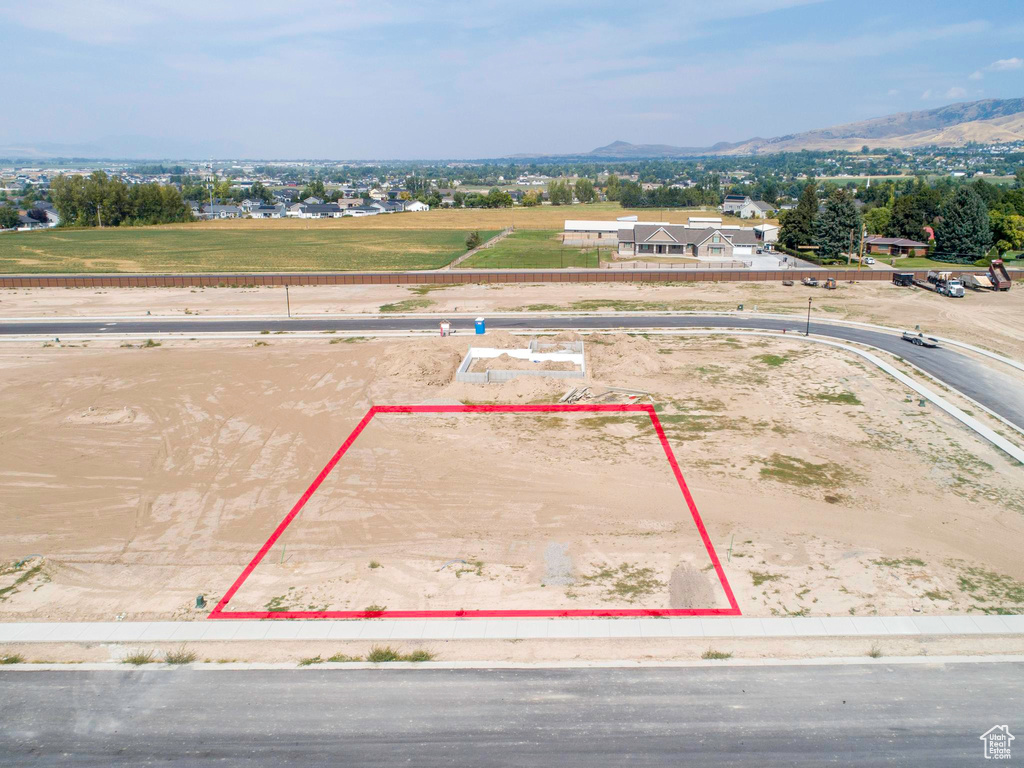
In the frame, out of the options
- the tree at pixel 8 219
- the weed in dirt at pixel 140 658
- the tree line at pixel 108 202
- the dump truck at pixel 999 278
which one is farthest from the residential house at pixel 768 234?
the tree at pixel 8 219

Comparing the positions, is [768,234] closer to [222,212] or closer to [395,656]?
[395,656]

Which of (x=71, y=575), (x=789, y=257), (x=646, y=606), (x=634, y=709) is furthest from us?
(x=789, y=257)

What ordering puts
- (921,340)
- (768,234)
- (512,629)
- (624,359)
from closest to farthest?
(512,629) < (624,359) < (921,340) < (768,234)

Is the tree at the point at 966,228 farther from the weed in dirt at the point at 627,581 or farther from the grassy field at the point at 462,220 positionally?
the weed in dirt at the point at 627,581

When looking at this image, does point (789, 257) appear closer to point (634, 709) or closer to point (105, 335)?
point (105, 335)

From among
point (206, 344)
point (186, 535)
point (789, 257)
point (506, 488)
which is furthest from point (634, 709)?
point (789, 257)

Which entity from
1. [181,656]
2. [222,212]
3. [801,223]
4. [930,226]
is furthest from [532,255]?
[222,212]
